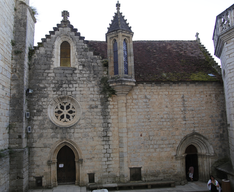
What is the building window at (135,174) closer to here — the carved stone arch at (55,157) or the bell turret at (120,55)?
the carved stone arch at (55,157)

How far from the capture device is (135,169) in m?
10.9

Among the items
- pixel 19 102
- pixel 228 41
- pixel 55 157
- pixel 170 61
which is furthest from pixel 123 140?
pixel 228 41

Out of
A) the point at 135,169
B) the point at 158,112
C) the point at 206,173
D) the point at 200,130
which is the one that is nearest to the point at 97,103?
Result: the point at 158,112

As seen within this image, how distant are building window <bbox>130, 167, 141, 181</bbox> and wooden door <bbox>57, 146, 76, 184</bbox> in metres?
3.30

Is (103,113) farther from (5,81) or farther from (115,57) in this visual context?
(5,81)

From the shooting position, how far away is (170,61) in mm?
13367

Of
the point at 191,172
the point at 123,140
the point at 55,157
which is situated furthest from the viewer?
the point at 191,172

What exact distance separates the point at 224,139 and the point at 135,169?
19.1 ft

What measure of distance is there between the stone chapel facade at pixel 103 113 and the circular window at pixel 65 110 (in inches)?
2.2

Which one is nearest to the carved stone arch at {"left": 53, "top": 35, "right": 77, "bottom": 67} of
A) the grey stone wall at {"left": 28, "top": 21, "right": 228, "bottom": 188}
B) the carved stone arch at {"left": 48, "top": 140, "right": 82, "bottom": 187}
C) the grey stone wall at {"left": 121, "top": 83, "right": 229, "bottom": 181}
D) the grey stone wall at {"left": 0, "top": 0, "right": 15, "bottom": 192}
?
the grey stone wall at {"left": 28, "top": 21, "right": 228, "bottom": 188}

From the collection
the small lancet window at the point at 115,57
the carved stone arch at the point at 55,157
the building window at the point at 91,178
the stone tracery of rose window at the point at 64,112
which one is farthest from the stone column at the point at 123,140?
the stone tracery of rose window at the point at 64,112

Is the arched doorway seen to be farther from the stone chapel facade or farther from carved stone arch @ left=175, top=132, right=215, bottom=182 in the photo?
carved stone arch @ left=175, top=132, right=215, bottom=182

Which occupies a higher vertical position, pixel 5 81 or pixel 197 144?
pixel 5 81

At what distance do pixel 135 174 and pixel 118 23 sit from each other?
8969 millimetres
